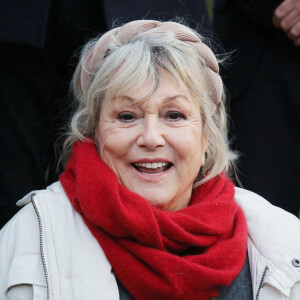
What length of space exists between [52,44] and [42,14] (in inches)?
8.0

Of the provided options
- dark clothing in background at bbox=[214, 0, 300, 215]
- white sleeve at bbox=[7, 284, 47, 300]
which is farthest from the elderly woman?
dark clothing in background at bbox=[214, 0, 300, 215]

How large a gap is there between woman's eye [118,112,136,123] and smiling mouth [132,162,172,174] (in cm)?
18

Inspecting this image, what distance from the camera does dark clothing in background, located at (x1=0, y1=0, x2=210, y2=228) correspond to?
3.07 meters

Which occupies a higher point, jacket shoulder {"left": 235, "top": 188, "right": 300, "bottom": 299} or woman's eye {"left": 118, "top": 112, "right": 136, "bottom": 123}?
woman's eye {"left": 118, "top": 112, "right": 136, "bottom": 123}

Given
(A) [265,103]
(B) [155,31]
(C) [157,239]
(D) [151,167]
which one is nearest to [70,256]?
(C) [157,239]

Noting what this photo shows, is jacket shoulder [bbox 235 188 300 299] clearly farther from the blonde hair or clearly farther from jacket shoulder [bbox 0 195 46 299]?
jacket shoulder [bbox 0 195 46 299]

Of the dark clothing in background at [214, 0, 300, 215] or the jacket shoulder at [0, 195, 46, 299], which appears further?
the dark clothing in background at [214, 0, 300, 215]

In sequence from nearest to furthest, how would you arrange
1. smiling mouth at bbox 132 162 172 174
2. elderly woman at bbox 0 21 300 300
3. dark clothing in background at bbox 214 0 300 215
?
elderly woman at bbox 0 21 300 300 → smiling mouth at bbox 132 162 172 174 → dark clothing in background at bbox 214 0 300 215

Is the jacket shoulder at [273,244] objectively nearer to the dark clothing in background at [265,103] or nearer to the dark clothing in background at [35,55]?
the dark clothing in background at [265,103]

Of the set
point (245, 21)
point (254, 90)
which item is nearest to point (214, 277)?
point (254, 90)

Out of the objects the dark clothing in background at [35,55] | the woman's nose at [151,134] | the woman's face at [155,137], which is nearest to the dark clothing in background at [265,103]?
the dark clothing in background at [35,55]

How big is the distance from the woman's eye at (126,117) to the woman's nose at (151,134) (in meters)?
0.06

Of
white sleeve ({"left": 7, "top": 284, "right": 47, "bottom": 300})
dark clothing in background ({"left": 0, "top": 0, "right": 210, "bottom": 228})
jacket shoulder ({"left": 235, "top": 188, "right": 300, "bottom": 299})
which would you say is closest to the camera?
white sleeve ({"left": 7, "top": 284, "right": 47, "bottom": 300})

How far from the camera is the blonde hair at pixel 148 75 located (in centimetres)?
266
